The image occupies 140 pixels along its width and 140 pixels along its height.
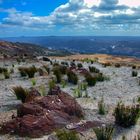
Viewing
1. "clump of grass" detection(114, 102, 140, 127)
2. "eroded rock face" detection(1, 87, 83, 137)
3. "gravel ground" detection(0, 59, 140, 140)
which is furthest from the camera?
"gravel ground" detection(0, 59, 140, 140)

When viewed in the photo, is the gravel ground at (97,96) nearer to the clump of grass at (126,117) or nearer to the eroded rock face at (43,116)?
the clump of grass at (126,117)

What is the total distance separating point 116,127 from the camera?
1228 centimetres

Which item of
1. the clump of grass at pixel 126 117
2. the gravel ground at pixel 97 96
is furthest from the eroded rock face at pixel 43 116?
the clump of grass at pixel 126 117

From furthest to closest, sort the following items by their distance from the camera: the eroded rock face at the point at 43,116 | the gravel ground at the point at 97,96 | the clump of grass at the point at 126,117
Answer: the gravel ground at the point at 97,96, the clump of grass at the point at 126,117, the eroded rock face at the point at 43,116

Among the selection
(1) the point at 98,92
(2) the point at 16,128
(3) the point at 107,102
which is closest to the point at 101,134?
(2) the point at 16,128

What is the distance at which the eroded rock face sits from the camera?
11.4 metres

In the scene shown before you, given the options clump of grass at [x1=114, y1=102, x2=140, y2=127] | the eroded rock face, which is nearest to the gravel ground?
clump of grass at [x1=114, y1=102, x2=140, y2=127]

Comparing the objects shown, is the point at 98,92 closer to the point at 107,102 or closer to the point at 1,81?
the point at 107,102

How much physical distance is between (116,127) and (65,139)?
9.40 ft

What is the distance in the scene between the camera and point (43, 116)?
11914 mm

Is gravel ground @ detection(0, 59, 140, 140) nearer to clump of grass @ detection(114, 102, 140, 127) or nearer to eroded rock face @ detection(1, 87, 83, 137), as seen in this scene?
clump of grass @ detection(114, 102, 140, 127)

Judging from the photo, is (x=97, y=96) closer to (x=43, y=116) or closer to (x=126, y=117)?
(x=126, y=117)

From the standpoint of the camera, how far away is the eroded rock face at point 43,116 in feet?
37.4

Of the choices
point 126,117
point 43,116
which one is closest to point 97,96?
point 126,117
